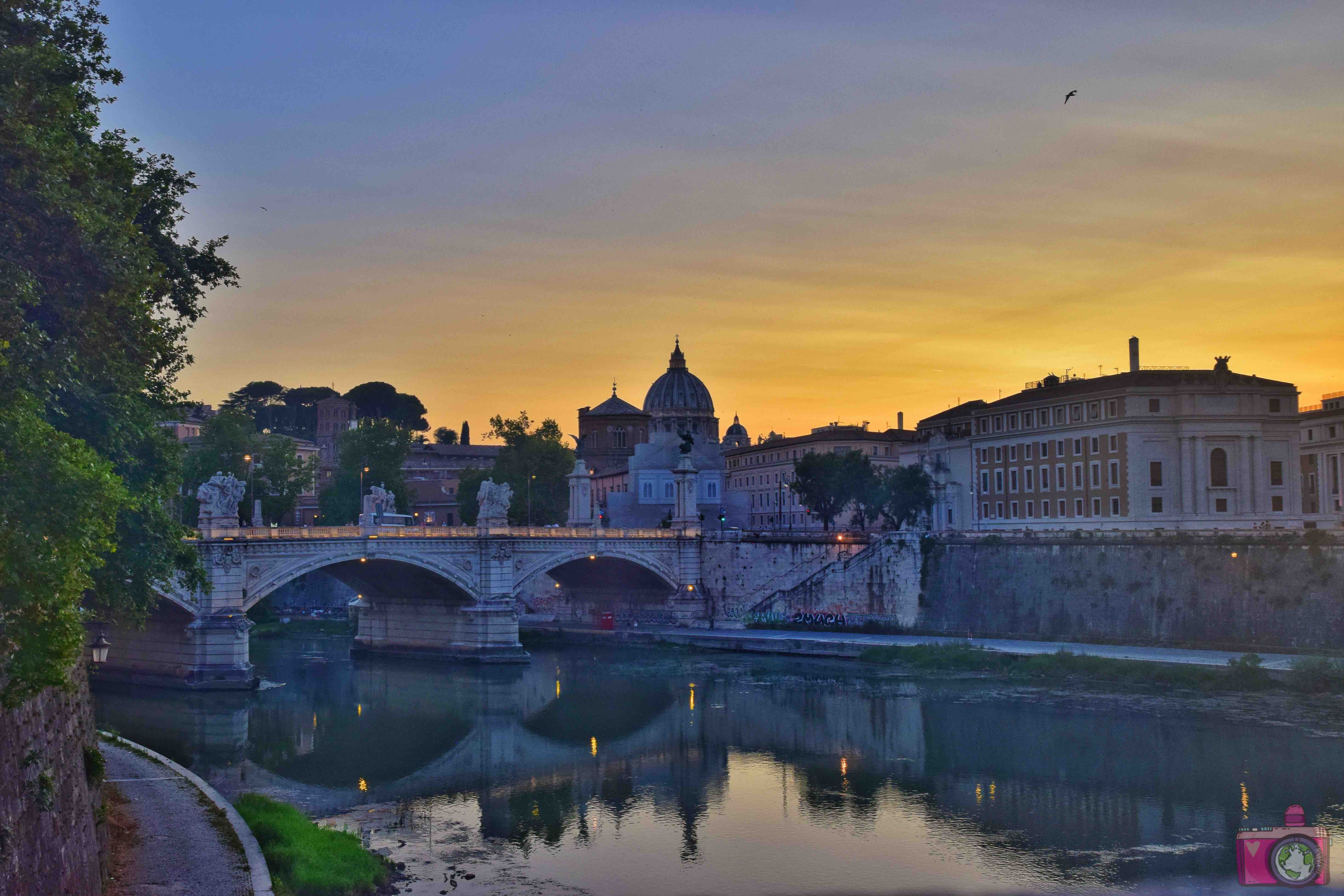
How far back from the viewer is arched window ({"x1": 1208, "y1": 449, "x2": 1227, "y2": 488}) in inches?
2371

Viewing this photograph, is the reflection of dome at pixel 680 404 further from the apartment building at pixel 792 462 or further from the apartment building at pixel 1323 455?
the apartment building at pixel 1323 455

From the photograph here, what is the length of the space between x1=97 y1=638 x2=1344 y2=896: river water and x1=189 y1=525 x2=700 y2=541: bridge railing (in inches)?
228

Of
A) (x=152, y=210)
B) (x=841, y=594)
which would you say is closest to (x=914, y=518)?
(x=841, y=594)

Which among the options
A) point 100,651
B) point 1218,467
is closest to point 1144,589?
point 1218,467

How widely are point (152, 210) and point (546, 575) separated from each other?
50.4 metres

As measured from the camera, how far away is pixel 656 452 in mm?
95812

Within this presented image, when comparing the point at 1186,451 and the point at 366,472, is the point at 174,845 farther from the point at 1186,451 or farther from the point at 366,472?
the point at 366,472

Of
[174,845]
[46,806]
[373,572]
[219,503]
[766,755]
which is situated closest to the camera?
[46,806]

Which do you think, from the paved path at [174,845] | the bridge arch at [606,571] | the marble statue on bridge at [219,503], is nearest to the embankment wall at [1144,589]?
the bridge arch at [606,571]

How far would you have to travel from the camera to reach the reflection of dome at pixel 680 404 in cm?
11906

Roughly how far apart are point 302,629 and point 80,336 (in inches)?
2282

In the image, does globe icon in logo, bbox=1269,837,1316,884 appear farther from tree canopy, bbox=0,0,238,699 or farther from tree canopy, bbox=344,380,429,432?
tree canopy, bbox=344,380,429,432

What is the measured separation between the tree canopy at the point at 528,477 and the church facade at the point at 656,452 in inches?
154

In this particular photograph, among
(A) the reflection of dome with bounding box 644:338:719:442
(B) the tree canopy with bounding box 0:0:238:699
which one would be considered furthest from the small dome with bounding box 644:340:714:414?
(B) the tree canopy with bounding box 0:0:238:699
